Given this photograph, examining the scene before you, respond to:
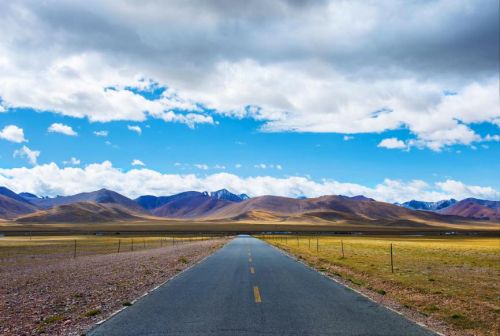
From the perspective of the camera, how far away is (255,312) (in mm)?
12750

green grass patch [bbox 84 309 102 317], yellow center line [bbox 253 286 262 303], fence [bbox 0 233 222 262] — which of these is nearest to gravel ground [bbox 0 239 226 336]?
green grass patch [bbox 84 309 102 317]

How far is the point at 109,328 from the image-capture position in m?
11.0

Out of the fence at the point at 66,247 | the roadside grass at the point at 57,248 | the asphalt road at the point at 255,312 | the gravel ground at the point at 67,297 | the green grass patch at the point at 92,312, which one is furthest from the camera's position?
the fence at the point at 66,247

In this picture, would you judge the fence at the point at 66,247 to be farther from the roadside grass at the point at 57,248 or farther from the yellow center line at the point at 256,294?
the yellow center line at the point at 256,294

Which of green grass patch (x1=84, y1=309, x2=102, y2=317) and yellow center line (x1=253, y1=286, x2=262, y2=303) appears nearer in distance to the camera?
green grass patch (x1=84, y1=309, x2=102, y2=317)

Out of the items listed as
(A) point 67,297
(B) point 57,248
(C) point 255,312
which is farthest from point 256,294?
(B) point 57,248

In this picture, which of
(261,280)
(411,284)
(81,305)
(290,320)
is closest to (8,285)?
(81,305)

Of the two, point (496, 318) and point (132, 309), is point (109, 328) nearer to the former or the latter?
point (132, 309)

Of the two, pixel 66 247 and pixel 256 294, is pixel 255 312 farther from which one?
pixel 66 247

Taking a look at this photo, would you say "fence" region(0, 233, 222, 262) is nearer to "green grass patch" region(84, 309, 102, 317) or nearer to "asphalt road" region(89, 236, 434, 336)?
"asphalt road" region(89, 236, 434, 336)

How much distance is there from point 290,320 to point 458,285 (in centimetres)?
1312

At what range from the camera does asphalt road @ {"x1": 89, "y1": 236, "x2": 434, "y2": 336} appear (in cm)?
1073

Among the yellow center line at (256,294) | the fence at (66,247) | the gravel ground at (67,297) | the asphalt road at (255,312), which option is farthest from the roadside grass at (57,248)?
the yellow center line at (256,294)

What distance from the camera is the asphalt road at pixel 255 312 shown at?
→ 10.7 metres
